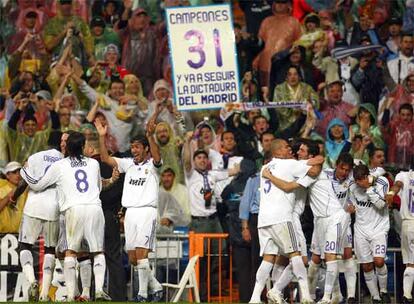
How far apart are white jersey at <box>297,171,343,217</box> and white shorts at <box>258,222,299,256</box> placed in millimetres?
1379

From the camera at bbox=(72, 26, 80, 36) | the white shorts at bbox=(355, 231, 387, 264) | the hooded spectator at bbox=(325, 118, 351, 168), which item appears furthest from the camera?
the camera at bbox=(72, 26, 80, 36)

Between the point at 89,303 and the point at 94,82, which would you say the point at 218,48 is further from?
the point at 89,303

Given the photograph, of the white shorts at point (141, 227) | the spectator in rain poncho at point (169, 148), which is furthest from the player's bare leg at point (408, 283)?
the spectator in rain poncho at point (169, 148)

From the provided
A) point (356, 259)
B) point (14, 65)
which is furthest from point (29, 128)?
point (356, 259)

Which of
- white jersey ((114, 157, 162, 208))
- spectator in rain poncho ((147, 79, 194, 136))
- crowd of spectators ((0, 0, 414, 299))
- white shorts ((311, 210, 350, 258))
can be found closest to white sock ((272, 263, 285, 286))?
white shorts ((311, 210, 350, 258))

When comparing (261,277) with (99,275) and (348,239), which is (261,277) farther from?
(348,239)

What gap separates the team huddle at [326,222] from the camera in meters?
19.4

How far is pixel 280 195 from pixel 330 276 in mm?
1693

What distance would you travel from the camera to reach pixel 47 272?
19703 millimetres

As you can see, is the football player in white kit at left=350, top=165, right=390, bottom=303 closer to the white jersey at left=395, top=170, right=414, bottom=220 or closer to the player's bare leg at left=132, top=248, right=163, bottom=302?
the white jersey at left=395, top=170, right=414, bottom=220

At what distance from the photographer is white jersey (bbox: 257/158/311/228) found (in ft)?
63.6

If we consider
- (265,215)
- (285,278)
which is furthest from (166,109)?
(285,278)

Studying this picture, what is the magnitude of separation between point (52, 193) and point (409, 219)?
5.81m

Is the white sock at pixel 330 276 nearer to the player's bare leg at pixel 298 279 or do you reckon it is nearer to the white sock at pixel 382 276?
the player's bare leg at pixel 298 279
